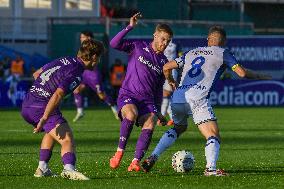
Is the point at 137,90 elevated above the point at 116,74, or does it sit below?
above

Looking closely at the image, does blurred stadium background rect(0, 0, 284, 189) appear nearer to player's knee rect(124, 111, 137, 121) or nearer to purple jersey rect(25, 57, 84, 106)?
player's knee rect(124, 111, 137, 121)

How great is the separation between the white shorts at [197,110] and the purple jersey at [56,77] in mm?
1578

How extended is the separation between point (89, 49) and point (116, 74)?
24.6m

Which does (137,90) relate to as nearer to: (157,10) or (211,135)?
(211,135)

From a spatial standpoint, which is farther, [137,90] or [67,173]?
[137,90]

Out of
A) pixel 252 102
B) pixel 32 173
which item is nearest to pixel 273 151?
pixel 32 173

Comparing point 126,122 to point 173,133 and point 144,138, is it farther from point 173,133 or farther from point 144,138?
point 173,133

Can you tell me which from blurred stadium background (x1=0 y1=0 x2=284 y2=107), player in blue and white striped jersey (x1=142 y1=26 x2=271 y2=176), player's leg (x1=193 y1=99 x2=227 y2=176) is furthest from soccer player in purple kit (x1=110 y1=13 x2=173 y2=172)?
blurred stadium background (x1=0 y1=0 x2=284 y2=107)

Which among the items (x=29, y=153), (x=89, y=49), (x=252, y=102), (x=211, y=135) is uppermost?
(x=89, y=49)

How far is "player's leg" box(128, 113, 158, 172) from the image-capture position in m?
13.8

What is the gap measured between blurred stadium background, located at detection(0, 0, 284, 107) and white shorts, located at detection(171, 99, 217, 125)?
16.4 metres

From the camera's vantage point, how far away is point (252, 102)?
36875mm

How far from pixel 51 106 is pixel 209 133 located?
218 cm

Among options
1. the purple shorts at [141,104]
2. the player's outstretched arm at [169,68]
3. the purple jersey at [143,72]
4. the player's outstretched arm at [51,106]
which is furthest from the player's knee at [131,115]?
the player's outstretched arm at [51,106]
